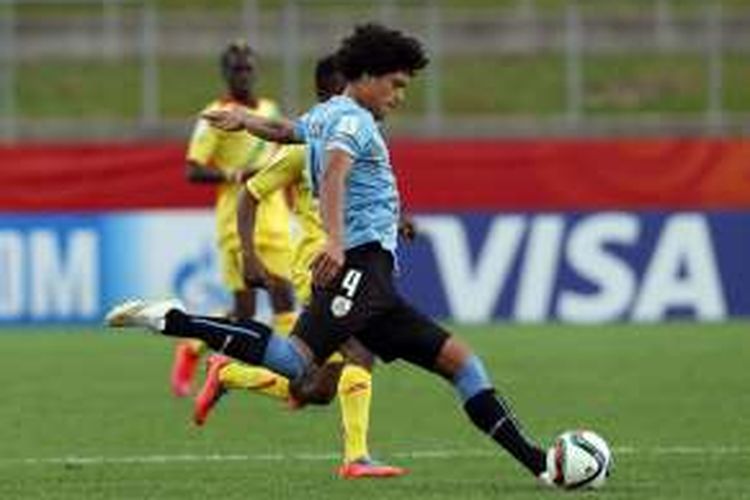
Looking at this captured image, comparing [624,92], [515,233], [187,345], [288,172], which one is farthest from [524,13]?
[288,172]

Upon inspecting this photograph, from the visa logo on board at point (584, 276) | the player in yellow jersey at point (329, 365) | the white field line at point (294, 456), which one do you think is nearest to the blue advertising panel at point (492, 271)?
the visa logo on board at point (584, 276)

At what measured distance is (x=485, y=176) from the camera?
25141 millimetres

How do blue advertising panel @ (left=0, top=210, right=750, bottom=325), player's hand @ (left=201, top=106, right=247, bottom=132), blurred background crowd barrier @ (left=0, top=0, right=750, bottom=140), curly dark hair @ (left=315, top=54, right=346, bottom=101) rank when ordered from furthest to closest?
blurred background crowd barrier @ (left=0, top=0, right=750, bottom=140)
blue advertising panel @ (left=0, top=210, right=750, bottom=325)
curly dark hair @ (left=315, top=54, right=346, bottom=101)
player's hand @ (left=201, top=106, right=247, bottom=132)

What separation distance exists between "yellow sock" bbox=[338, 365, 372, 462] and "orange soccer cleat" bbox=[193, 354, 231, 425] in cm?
65

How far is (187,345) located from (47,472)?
5.62m

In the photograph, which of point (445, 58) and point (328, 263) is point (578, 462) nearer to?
point (328, 263)

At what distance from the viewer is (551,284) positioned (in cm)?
2442

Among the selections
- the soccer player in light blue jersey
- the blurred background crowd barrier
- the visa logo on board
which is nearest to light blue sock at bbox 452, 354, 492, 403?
the soccer player in light blue jersey

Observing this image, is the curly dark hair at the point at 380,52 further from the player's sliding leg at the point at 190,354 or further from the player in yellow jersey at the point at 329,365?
the player's sliding leg at the point at 190,354

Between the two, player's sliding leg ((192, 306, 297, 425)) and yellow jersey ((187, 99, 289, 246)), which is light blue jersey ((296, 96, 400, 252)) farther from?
yellow jersey ((187, 99, 289, 246))

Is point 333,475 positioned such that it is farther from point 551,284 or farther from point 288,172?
point 551,284

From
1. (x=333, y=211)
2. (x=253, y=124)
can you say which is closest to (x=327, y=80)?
(x=253, y=124)

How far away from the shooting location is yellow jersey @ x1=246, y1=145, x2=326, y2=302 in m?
12.6

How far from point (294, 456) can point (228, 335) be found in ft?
6.02
